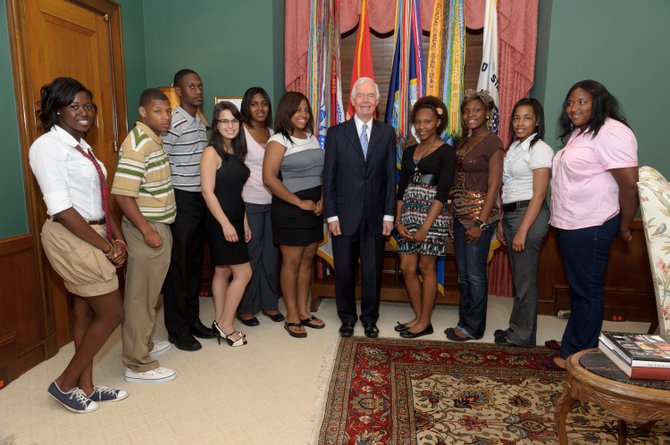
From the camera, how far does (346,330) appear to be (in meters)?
3.08

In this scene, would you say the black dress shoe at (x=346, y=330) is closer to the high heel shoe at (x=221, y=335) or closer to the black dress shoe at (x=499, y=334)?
the high heel shoe at (x=221, y=335)

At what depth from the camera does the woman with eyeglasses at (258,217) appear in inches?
119

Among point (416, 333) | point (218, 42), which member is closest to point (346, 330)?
point (416, 333)

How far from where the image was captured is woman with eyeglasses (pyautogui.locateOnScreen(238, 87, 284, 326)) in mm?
3035

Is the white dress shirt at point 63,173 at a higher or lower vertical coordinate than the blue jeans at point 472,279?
higher

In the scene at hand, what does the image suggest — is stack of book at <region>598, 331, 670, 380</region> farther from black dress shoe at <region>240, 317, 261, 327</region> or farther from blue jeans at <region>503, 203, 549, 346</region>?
black dress shoe at <region>240, 317, 261, 327</region>

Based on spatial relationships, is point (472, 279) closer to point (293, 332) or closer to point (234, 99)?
point (293, 332)

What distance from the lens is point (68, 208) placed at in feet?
6.28

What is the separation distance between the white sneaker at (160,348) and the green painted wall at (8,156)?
3.32 ft

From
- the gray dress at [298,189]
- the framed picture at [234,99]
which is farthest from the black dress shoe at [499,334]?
the framed picture at [234,99]

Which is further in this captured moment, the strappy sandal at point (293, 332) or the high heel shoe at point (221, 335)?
the strappy sandal at point (293, 332)

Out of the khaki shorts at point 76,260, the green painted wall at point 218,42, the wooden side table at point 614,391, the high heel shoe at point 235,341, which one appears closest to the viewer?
the wooden side table at point 614,391

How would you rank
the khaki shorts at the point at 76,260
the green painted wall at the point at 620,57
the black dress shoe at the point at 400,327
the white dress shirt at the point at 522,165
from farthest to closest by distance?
the green painted wall at the point at 620,57, the black dress shoe at the point at 400,327, the white dress shirt at the point at 522,165, the khaki shorts at the point at 76,260

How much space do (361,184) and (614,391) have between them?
69.1 inches
